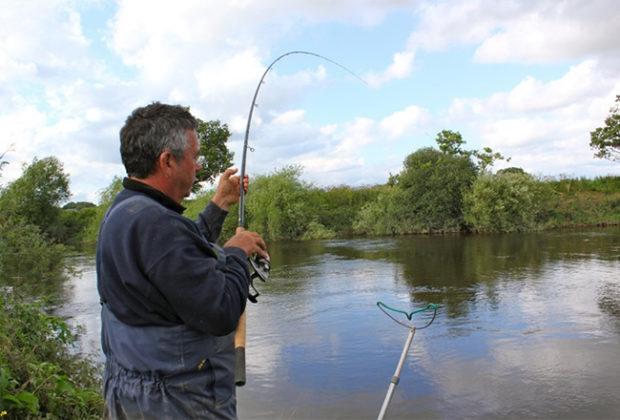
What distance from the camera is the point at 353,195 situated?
42.0 m

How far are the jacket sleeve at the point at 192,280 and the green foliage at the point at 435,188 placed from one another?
33.0m

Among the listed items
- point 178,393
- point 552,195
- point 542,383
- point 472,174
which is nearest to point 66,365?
point 178,393

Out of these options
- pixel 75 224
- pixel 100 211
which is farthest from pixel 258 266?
pixel 75 224

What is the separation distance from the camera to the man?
189 cm

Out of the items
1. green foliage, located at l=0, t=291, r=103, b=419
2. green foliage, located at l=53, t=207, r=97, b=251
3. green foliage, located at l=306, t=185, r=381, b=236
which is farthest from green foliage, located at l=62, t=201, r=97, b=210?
green foliage, located at l=0, t=291, r=103, b=419

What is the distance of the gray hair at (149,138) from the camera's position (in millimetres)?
2059

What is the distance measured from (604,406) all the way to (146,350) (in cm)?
602

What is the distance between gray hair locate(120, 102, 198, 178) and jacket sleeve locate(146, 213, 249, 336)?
29 centimetres

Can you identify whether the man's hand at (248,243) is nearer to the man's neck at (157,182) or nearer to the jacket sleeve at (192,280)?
the jacket sleeve at (192,280)

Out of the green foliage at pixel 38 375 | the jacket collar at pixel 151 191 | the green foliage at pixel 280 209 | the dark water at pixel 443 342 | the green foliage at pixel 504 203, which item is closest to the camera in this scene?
the jacket collar at pixel 151 191

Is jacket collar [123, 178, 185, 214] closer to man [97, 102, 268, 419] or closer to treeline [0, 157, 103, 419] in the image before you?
man [97, 102, 268, 419]

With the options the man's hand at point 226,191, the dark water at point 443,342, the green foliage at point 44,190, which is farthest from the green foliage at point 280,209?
the man's hand at point 226,191

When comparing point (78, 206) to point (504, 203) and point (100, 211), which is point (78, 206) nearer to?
point (100, 211)

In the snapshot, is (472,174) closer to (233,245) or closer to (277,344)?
(277,344)
